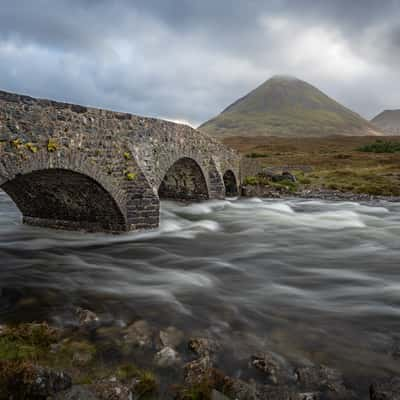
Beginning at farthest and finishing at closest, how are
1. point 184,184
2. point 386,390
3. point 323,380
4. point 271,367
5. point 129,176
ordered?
point 184,184
point 129,176
point 271,367
point 323,380
point 386,390

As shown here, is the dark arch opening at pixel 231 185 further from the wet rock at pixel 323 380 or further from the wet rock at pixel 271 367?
the wet rock at pixel 323 380

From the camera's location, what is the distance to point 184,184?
1931cm

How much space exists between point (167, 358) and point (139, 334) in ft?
2.47

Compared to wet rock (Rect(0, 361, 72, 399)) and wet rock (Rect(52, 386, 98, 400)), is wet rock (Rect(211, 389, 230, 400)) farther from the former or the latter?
wet rock (Rect(0, 361, 72, 399))

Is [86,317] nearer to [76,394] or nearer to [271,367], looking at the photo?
[76,394]

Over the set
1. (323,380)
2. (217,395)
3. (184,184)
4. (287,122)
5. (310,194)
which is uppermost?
(287,122)

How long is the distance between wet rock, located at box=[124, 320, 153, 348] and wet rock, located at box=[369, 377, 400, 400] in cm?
250

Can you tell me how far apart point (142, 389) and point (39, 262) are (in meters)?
→ 5.94

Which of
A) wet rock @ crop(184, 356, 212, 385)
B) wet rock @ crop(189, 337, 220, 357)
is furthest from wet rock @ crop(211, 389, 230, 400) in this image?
wet rock @ crop(189, 337, 220, 357)

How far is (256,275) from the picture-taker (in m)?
7.93

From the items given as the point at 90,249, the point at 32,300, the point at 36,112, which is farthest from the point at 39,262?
the point at 36,112

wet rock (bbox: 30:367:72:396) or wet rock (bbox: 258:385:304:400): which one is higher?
wet rock (bbox: 30:367:72:396)

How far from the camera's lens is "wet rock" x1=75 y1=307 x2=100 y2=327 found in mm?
5184

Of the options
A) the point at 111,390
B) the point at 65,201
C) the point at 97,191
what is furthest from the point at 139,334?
the point at 65,201
